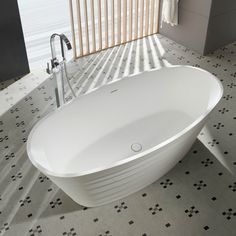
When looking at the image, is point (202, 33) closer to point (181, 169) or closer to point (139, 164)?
point (181, 169)

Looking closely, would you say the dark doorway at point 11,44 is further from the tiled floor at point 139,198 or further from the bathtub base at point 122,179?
the bathtub base at point 122,179

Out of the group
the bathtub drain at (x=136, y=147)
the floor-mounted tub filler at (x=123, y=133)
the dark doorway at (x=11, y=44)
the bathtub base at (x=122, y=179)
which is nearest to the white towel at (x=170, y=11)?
the floor-mounted tub filler at (x=123, y=133)

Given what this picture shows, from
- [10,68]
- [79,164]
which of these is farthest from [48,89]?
[79,164]

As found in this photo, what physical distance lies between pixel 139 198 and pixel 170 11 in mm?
2274

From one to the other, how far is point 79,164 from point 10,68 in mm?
1435

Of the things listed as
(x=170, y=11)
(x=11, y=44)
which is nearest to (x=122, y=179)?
(x=11, y=44)

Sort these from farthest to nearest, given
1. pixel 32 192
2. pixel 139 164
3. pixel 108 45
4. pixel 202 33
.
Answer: pixel 108 45
pixel 202 33
pixel 32 192
pixel 139 164

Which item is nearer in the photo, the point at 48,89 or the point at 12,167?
the point at 12,167

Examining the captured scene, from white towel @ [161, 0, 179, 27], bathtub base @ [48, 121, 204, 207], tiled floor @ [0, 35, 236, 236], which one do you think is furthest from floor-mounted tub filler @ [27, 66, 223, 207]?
white towel @ [161, 0, 179, 27]

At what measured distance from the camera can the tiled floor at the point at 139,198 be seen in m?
2.18

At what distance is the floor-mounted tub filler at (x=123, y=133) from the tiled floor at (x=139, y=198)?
0.11m

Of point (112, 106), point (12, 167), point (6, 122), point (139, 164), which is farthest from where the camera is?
point (6, 122)

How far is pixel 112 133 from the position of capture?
9.14 ft

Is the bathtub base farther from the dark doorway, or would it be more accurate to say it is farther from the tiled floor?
the dark doorway
